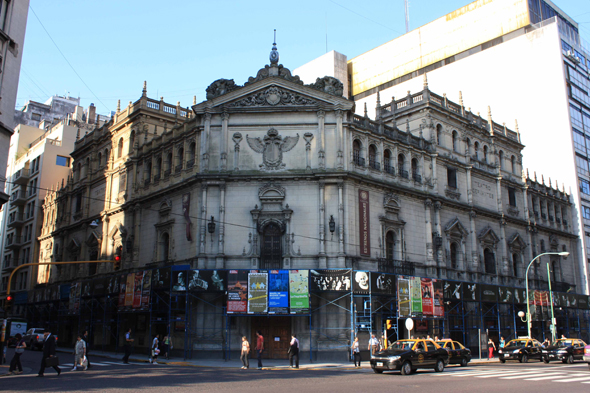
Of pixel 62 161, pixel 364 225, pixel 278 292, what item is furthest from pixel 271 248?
pixel 62 161

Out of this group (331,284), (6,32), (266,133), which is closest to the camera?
(6,32)

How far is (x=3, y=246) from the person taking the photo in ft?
235

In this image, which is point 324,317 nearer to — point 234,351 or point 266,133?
point 234,351

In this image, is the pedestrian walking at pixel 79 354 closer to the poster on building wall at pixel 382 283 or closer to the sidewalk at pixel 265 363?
the sidewalk at pixel 265 363

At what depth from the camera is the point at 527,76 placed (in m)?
63.9

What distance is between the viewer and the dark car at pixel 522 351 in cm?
3431

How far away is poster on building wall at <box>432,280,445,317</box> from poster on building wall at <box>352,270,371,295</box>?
21.7 ft

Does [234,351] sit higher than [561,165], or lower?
lower

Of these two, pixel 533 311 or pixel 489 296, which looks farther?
pixel 533 311

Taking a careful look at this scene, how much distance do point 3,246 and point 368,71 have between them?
5595 centimetres

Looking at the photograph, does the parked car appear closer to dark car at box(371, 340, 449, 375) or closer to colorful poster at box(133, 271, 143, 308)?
colorful poster at box(133, 271, 143, 308)

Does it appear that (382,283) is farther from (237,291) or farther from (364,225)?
(237,291)

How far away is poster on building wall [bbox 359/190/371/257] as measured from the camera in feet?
119

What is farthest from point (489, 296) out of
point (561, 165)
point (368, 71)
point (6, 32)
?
point (368, 71)
